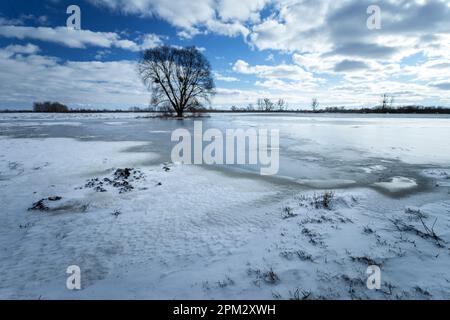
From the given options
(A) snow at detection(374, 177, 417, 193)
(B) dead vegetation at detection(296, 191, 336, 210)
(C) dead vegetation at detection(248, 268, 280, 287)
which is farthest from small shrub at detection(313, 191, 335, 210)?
(C) dead vegetation at detection(248, 268, 280, 287)

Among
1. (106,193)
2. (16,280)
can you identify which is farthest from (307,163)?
(16,280)

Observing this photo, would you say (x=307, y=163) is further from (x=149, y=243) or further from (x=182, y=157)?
(x=149, y=243)

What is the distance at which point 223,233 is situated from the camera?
167 inches

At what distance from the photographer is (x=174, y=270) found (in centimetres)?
332

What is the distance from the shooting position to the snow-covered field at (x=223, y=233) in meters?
3.01

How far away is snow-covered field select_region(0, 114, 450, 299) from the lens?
9.87 feet

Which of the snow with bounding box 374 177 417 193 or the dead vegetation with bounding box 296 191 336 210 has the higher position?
the snow with bounding box 374 177 417 193

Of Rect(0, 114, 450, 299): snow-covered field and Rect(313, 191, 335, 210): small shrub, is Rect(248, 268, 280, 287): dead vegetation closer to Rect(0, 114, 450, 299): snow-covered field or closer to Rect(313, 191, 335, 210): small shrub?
Rect(0, 114, 450, 299): snow-covered field

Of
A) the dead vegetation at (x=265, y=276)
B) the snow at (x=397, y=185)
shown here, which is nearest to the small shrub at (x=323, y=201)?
the snow at (x=397, y=185)

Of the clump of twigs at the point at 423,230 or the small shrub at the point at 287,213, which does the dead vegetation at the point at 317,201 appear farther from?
the clump of twigs at the point at 423,230

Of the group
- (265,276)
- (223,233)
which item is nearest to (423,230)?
(265,276)

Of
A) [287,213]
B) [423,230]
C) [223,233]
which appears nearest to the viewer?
[423,230]

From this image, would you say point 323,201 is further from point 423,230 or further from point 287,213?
point 423,230

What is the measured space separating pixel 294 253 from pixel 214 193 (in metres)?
2.75
